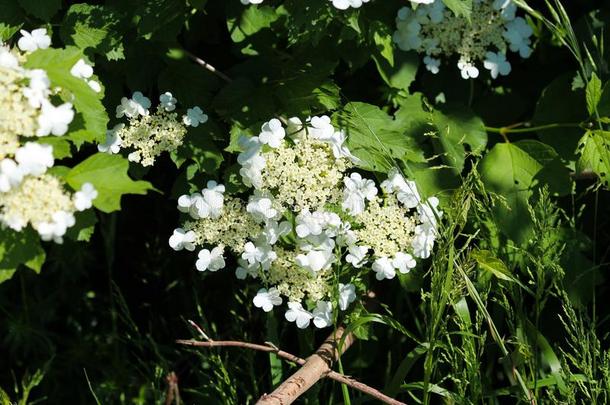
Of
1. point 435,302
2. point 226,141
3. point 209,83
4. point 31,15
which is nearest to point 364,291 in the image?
point 435,302

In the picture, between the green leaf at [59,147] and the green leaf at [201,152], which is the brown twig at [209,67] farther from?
the green leaf at [59,147]

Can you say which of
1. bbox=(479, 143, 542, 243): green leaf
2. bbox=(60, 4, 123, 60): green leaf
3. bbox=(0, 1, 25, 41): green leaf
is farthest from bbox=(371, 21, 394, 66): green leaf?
bbox=(0, 1, 25, 41): green leaf

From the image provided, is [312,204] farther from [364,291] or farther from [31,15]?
[31,15]

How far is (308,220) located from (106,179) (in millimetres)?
470

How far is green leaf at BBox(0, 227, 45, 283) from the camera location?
5.31 feet

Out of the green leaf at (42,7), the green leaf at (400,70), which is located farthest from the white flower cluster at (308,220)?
the green leaf at (42,7)

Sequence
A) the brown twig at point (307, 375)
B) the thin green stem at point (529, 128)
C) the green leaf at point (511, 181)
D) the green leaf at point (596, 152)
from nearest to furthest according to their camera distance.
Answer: the brown twig at point (307, 375)
the green leaf at point (596, 152)
the green leaf at point (511, 181)
the thin green stem at point (529, 128)

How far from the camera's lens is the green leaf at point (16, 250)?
1619mm

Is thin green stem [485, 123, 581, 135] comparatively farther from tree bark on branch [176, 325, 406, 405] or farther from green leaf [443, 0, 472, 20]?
tree bark on branch [176, 325, 406, 405]

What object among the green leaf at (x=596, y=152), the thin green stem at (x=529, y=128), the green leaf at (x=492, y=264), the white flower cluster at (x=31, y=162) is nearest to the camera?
the white flower cluster at (x=31, y=162)

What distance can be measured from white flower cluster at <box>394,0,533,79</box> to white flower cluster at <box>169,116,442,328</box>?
19.6 inches

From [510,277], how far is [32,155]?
1104 millimetres

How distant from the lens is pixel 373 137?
2107mm

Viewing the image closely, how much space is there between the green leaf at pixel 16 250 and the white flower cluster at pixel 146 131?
415 millimetres
